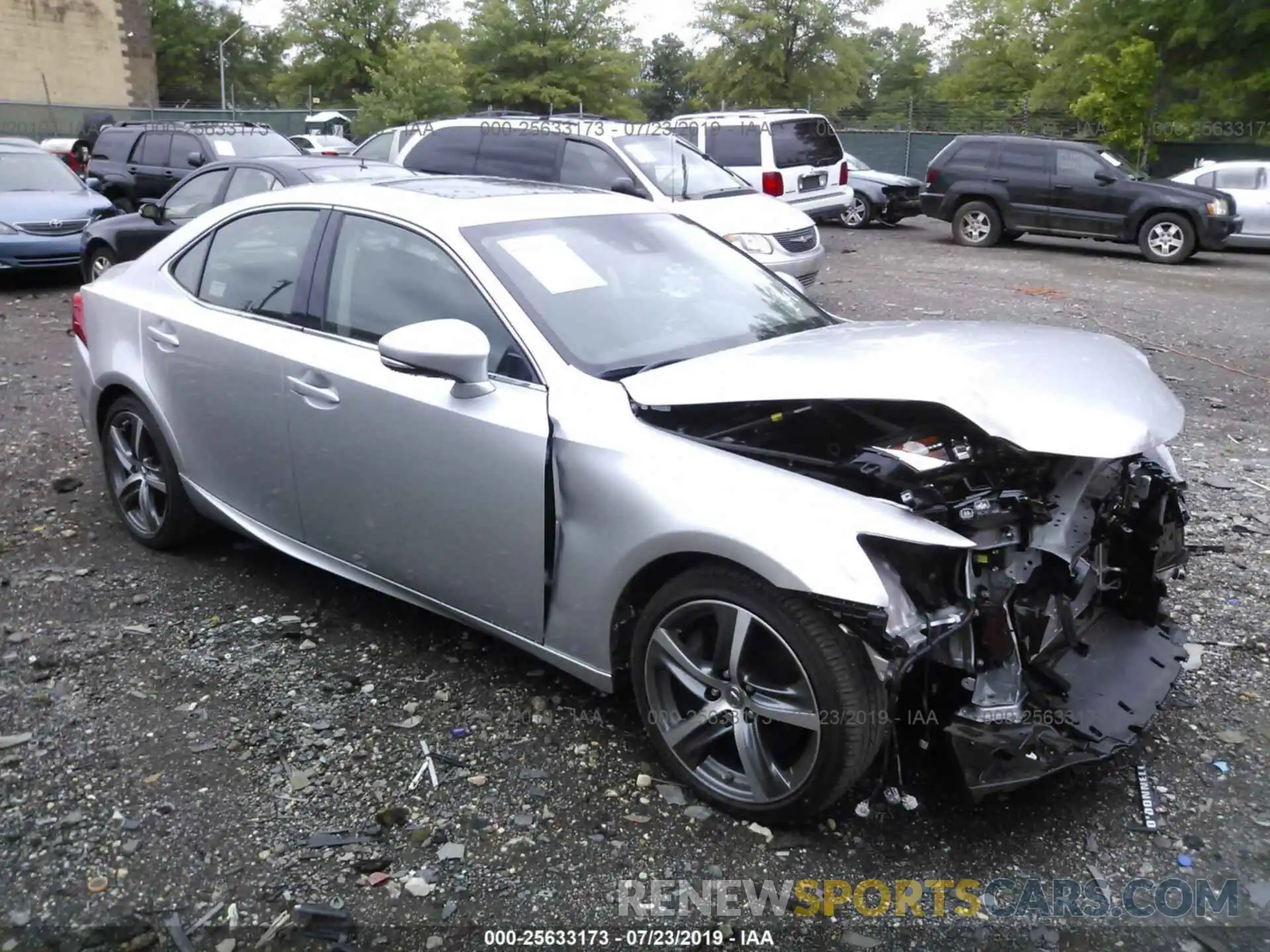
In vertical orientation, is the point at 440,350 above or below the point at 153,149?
below

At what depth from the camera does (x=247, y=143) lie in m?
14.2

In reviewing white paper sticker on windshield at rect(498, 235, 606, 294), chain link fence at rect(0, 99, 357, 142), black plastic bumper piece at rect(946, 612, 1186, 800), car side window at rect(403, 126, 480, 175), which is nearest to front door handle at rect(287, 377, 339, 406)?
white paper sticker on windshield at rect(498, 235, 606, 294)

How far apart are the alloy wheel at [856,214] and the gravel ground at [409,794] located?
15826mm

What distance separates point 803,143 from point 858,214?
4.62 m

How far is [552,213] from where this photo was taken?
3984mm

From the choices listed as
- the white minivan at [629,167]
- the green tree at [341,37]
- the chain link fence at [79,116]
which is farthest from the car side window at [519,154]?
the green tree at [341,37]

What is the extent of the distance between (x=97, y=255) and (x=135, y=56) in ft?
131

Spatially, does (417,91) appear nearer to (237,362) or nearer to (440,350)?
(237,362)

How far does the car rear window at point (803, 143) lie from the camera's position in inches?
608

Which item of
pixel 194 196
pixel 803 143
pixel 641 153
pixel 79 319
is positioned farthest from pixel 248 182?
pixel 803 143

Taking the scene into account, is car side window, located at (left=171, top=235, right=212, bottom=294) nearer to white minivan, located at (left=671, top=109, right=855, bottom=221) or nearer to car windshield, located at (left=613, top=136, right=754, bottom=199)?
car windshield, located at (left=613, top=136, right=754, bottom=199)

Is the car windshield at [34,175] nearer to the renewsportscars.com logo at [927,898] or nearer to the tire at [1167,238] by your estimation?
the renewsportscars.com logo at [927,898]

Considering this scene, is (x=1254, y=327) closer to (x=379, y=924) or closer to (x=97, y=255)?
(x=379, y=924)

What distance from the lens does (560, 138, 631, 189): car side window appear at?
10.5 metres
